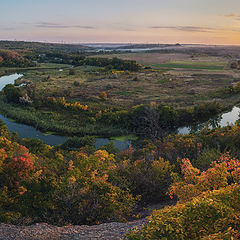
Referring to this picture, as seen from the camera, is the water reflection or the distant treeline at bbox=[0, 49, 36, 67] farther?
the distant treeline at bbox=[0, 49, 36, 67]

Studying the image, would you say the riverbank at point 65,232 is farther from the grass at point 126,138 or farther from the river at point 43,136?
the grass at point 126,138

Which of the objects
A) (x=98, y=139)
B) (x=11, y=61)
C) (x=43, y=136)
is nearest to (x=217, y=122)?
(x=98, y=139)

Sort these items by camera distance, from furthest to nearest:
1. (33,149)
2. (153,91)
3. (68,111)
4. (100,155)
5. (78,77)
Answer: (78,77) → (153,91) → (68,111) → (33,149) → (100,155)

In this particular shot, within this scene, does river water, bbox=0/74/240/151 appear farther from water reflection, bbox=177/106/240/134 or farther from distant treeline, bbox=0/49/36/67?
distant treeline, bbox=0/49/36/67

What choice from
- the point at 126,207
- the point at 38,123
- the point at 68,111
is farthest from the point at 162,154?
the point at 68,111

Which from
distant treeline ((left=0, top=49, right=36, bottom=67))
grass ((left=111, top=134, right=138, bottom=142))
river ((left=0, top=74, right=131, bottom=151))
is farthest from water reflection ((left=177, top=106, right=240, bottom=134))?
distant treeline ((left=0, top=49, right=36, bottom=67))

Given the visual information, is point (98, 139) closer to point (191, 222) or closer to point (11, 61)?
point (191, 222)

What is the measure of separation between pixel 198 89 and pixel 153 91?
1218cm

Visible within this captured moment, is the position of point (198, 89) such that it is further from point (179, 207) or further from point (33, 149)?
point (179, 207)

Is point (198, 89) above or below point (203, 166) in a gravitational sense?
above

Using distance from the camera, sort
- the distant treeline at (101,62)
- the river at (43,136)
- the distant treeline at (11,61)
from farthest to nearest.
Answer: the distant treeline at (11,61), the distant treeline at (101,62), the river at (43,136)

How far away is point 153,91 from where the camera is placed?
6009cm

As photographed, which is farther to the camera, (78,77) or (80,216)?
(78,77)

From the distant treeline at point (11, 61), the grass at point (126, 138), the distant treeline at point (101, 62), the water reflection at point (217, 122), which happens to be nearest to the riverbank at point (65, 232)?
the grass at point (126, 138)
